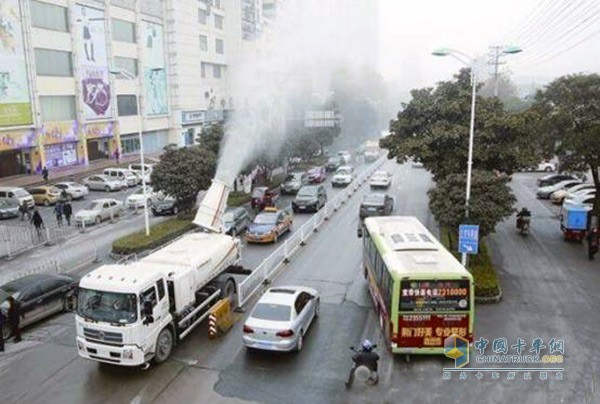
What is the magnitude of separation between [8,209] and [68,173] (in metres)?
14.7

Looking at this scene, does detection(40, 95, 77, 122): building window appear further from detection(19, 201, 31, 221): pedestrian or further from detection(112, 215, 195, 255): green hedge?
detection(112, 215, 195, 255): green hedge

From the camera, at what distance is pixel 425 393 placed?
13.8 metres

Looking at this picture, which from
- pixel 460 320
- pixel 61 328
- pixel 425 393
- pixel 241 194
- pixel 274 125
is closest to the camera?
pixel 425 393

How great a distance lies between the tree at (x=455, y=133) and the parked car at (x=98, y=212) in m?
18.5

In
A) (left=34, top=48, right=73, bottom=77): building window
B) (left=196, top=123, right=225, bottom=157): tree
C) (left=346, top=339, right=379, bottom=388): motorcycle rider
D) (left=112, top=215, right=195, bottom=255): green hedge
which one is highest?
(left=34, top=48, right=73, bottom=77): building window

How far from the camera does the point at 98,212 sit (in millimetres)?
34344

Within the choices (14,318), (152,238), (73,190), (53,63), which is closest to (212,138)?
(152,238)

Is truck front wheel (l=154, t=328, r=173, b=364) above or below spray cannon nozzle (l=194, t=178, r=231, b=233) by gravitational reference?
below

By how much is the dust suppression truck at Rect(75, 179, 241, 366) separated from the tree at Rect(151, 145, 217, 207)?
13833 millimetres

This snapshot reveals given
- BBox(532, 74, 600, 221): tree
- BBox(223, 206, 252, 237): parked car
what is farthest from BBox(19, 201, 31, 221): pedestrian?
BBox(532, 74, 600, 221): tree

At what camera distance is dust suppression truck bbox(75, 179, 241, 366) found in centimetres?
1398

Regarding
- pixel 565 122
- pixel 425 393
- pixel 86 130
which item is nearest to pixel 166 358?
pixel 425 393

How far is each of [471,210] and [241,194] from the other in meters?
22.2

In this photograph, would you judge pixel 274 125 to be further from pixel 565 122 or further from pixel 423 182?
pixel 565 122
